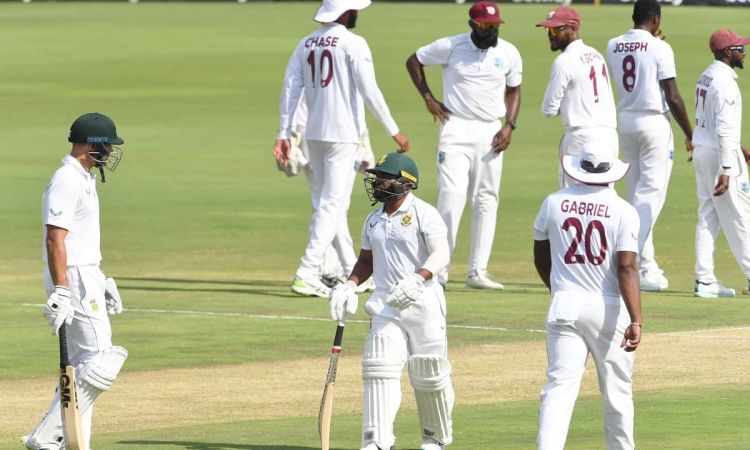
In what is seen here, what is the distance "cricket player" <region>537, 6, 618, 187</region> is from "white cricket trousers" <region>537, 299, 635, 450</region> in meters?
7.01

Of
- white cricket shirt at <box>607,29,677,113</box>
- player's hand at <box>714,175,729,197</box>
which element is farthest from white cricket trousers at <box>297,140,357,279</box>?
player's hand at <box>714,175,729,197</box>

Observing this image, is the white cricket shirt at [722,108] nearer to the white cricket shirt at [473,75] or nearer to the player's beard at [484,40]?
the white cricket shirt at [473,75]

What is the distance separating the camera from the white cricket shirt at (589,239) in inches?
374

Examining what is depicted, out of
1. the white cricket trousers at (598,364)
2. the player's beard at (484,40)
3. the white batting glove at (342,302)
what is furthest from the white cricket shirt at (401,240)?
the player's beard at (484,40)

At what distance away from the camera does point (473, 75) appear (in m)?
16.8

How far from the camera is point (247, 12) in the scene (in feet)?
188

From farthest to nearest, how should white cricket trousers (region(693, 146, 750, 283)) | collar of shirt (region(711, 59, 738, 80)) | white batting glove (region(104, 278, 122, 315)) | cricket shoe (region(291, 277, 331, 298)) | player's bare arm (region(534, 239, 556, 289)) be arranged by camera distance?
cricket shoe (region(291, 277, 331, 298)), white cricket trousers (region(693, 146, 750, 283)), collar of shirt (region(711, 59, 738, 80)), white batting glove (region(104, 278, 122, 315)), player's bare arm (region(534, 239, 556, 289))

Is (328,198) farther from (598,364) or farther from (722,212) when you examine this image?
(598,364)

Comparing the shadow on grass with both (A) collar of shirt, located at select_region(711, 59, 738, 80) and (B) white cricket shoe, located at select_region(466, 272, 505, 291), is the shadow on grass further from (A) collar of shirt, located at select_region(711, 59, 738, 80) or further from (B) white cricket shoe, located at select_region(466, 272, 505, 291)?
(A) collar of shirt, located at select_region(711, 59, 738, 80)

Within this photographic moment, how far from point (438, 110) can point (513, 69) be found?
87 cm

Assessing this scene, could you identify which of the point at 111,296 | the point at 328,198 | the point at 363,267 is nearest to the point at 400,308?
the point at 363,267

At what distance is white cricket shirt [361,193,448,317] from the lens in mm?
10438

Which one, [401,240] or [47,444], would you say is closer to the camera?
[47,444]

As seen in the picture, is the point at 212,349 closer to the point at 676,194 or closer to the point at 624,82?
the point at 624,82
